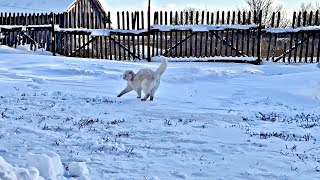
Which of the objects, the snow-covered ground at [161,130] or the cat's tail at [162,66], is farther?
the cat's tail at [162,66]

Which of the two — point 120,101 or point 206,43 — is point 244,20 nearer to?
point 206,43

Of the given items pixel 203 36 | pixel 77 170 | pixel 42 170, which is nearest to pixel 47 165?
pixel 42 170

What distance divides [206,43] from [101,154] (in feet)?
47.5

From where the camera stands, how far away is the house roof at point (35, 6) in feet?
119

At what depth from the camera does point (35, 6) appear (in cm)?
3769

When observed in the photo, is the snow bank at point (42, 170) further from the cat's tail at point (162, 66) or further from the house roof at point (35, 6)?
the house roof at point (35, 6)

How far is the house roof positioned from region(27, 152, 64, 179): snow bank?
3322 centimetres

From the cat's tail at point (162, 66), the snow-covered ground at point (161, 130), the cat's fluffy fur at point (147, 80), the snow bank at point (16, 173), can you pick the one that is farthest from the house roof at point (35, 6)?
the snow bank at point (16, 173)

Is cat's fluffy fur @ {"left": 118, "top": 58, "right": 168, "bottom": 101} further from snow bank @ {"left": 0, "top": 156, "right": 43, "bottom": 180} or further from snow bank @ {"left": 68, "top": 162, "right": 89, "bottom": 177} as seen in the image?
snow bank @ {"left": 0, "top": 156, "right": 43, "bottom": 180}

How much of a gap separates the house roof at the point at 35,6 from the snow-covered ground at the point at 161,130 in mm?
24861

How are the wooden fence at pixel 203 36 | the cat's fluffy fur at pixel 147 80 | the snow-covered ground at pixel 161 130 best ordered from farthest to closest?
the wooden fence at pixel 203 36, the cat's fluffy fur at pixel 147 80, the snow-covered ground at pixel 161 130

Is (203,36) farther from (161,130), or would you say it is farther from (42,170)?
(42,170)

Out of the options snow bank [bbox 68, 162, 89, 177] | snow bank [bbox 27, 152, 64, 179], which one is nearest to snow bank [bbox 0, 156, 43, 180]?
snow bank [bbox 27, 152, 64, 179]

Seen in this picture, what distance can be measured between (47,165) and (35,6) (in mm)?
36048
